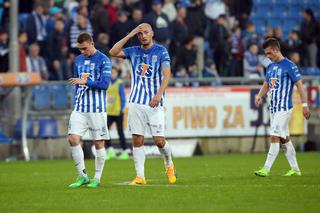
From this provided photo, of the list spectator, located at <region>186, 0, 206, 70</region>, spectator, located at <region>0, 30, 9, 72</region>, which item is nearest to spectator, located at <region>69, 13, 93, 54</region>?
spectator, located at <region>0, 30, 9, 72</region>

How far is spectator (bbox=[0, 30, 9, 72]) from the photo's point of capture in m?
27.4

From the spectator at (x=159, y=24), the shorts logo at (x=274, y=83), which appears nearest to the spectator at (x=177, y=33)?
the spectator at (x=159, y=24)

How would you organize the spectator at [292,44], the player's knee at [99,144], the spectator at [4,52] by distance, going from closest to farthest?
1. the player's knee at [99,144]
2. the spectator at [4,52]
3. the spectator at [292,44]

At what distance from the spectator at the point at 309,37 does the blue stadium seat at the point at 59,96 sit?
8.05 m

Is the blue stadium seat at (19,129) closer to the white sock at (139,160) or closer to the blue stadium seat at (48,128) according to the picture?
the blue stadium seat at (48,128)

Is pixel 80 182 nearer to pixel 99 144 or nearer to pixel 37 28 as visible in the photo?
pixel 99 144

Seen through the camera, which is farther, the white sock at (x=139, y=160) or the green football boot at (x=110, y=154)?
the green football boot at (x=110, y=154)

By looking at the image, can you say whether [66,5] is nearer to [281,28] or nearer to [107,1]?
[107,1]

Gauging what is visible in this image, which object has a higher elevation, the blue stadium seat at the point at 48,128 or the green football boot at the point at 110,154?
the blue stadium seat at the point at 48,128

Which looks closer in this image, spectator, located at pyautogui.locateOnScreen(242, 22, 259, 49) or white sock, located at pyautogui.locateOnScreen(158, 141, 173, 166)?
white sock, located at pyautogui.locateOnScreen(158, 141, 173, 166)

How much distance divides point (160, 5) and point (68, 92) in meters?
3.99

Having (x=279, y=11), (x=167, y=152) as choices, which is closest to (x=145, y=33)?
(x=167, y=152)

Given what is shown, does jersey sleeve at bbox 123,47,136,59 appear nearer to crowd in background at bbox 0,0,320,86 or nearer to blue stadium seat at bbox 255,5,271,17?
crowd in background at bbox 0,0,320,86

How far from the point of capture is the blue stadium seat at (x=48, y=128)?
2614cm
